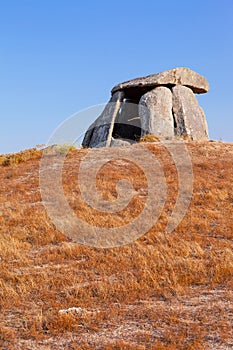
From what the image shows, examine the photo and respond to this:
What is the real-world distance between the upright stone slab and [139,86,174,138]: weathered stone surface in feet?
5.90

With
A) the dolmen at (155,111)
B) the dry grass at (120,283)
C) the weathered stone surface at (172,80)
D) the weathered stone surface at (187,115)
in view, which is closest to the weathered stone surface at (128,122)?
the dolmen at (155,111)

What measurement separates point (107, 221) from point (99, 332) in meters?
4.48

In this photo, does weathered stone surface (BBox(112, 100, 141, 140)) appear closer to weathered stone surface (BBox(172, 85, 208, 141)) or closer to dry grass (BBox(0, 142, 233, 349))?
weathered stone surface (BBox(172, 85, 208, 141))

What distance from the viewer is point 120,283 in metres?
5.62

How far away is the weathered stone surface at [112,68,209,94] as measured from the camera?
2017cm

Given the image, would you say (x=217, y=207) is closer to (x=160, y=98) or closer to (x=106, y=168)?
(x=106, y=168)

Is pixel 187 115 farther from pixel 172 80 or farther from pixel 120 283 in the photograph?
pixel 120 283

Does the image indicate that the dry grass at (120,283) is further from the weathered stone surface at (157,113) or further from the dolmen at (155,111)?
the dolmen at (155,111)

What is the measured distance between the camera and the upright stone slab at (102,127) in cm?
2061

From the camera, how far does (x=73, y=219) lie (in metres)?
8.95

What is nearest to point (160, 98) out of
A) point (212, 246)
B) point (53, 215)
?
point (53, 215)

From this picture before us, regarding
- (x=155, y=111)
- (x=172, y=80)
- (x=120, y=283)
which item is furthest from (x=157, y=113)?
(x=120, y=283)

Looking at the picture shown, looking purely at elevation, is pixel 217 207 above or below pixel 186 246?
above

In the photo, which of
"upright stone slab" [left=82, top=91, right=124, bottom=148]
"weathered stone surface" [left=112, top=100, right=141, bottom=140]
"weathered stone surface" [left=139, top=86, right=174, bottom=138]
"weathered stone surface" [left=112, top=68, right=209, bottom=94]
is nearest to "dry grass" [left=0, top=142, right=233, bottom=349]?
"weathered stone surface" [left=139, top=86, right=174, bottom=138]
